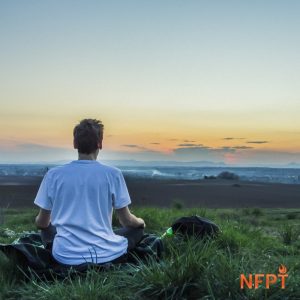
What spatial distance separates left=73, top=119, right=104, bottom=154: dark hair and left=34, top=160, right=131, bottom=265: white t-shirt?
0.13 m

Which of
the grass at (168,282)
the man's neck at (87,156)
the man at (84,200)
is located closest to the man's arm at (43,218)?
the man at (84,200)

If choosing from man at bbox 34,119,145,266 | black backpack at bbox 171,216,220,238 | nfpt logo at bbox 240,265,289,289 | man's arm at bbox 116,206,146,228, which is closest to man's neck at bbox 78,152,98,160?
man at bbox 34,119,145,266

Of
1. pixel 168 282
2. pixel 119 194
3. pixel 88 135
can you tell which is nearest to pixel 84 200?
pixel 119 194

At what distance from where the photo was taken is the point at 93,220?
4672 mm

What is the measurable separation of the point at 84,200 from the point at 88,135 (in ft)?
1.95

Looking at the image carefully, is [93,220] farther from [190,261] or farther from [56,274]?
[190,261]

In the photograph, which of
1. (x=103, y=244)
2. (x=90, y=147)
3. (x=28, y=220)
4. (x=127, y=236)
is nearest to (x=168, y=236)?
(x=127, y=236)

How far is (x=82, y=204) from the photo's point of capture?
4.64m

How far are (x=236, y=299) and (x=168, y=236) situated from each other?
6.65 ft

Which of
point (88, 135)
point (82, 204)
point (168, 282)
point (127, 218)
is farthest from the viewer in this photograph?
point (127, 218)

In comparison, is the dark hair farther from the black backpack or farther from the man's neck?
the black backpack

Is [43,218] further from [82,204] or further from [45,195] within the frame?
[82,204]

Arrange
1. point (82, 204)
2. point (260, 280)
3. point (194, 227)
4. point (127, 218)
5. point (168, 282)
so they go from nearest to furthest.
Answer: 1. point (260, 280)
2. point (168, 282)
3. point (82, 204)
4. point (127, 218)
5. point (194, 227)

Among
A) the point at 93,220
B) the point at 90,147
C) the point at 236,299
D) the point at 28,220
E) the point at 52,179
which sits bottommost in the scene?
the point at 28,220
